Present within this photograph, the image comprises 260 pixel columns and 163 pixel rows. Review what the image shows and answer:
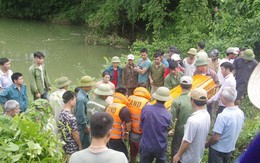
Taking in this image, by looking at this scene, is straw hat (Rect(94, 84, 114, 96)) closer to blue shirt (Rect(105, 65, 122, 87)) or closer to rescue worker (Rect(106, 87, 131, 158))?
rescue worker (Rect(106, 87, 131, 158))

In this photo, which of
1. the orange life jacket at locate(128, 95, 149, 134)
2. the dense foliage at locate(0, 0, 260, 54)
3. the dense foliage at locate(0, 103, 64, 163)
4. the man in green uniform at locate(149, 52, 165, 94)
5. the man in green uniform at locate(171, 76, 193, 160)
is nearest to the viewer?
the dense foliage at locate(0, 103, 64, 163)

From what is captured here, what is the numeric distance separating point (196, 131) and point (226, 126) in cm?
44

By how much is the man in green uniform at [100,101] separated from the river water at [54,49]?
7171mm

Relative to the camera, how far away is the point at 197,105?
181 inches

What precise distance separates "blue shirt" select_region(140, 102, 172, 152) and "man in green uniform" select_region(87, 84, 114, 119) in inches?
28.1

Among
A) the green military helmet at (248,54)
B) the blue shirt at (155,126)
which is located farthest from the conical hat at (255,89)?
the green military helmet at (248,54)

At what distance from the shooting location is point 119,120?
17.0ft

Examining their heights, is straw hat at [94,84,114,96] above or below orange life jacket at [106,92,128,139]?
above

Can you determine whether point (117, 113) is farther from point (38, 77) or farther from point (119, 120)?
point (38, 77)

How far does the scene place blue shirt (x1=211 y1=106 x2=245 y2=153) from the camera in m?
4.64

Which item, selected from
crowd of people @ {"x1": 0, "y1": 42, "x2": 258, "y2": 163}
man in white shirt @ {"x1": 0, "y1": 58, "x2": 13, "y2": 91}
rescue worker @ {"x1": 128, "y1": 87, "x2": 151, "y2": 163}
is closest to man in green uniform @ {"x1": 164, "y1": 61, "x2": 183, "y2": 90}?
crowd of people @ {"x1": 0, "y1": 42, "x2": 258, "y2": 163}

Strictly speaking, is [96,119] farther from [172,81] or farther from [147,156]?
[172,81]

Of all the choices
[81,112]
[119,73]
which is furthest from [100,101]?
[119,73]

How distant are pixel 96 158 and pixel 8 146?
3.65 ft
